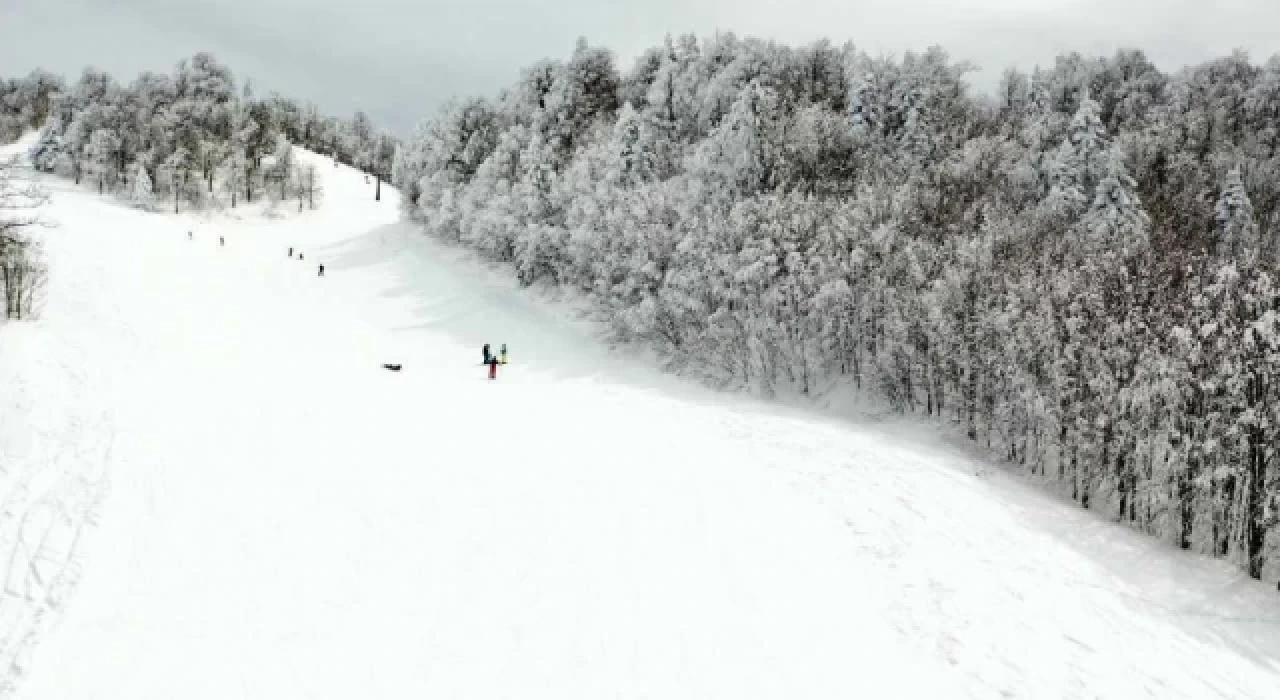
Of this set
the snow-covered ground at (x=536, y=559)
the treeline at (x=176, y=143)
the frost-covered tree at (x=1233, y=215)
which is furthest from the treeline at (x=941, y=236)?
the treeline at (x=176, y=143)

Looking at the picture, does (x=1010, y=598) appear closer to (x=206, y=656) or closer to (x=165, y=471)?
(x=206, y=656)

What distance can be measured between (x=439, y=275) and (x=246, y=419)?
1244 inches

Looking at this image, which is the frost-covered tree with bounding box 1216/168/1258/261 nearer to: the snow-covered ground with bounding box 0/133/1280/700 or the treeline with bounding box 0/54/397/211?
the snow-covered ground with bounding box 0/133/1280/700

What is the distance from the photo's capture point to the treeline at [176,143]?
79.4 metres

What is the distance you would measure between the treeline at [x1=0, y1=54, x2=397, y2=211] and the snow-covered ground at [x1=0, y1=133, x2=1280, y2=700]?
2600 inches

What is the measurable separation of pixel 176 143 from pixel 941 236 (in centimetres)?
9157

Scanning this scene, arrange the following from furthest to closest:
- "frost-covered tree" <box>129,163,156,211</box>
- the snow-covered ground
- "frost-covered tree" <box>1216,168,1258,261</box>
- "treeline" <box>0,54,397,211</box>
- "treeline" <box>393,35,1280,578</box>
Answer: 1. "treeline" <box>0,54,397,211</box>
2. "frost-covered tree" <box>129,163,156,211</box>
3. "frost-covered tree" <box>1216,168,1258,261</box>
4. "treeline" <box>393,35,1280,578</box>
5. the snow-covered ground

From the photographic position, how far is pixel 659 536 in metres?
12.5

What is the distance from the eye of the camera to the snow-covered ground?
9.01m

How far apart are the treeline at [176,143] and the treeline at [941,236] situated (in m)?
31.3

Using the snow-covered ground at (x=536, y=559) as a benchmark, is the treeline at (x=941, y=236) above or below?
above

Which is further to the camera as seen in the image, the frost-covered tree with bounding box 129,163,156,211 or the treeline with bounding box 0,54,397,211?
the treeline with bounding box 0,54,397,211

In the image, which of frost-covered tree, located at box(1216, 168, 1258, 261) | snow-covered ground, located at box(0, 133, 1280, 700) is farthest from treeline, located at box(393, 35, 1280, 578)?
snow-covered ground, located at box(0, 133, 1280, 700)

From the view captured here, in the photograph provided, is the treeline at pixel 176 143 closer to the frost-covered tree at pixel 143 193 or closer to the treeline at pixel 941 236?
the frost-covered tree at pixel 143 193
